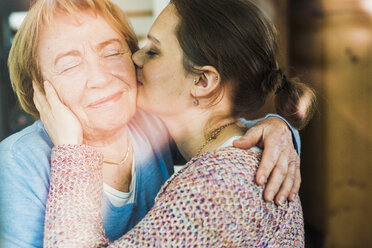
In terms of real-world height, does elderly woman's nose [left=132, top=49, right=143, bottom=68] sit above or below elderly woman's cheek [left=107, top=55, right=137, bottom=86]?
above

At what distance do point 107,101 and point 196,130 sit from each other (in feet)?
0.99

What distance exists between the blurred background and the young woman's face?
40cm

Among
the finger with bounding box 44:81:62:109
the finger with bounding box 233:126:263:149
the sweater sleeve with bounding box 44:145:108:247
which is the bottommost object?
the sweater sleeve with bounding box 44:145:108:247

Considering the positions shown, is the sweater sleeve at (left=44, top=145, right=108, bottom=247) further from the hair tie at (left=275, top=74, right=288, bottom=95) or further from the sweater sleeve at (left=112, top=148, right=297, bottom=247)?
the hair tie at (left=275, top=74, right=288, bottom=95)

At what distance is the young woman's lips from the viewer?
1.16 meters

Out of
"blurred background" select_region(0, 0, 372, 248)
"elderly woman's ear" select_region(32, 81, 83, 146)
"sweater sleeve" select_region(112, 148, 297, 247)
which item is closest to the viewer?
"sweater sleeve" select_region(112, 148, 297, 247)

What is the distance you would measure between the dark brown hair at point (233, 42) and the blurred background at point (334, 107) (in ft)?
0.59

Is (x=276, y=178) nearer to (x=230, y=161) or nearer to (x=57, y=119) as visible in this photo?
(x=230, y=161)

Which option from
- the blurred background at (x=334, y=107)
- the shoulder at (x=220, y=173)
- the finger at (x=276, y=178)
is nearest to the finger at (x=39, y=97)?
the shoulder at (x=220, y=173)

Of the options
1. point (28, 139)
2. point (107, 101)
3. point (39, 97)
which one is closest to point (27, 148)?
point (28, 139)

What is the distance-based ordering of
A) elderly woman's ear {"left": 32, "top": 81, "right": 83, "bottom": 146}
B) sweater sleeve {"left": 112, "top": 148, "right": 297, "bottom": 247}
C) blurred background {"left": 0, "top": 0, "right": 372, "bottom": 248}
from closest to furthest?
sweater sleeve {"left": 112, "top": 148, "right": 297, "bottom": 247}
elderly woman's ear {"left": 32, "top": 81, "right": 83, "bottom": 146}
blurred background {"left": 0, "top": 0, "right": 372, "bottom": 248}

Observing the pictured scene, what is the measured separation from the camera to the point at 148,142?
132cm

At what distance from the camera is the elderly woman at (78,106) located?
1112 mm

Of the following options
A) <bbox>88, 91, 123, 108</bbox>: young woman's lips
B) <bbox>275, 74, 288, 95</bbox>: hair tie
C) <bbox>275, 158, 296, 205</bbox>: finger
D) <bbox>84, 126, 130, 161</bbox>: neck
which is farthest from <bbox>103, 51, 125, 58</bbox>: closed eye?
<bbox>275, 158, 296, 205</bbox>: finger
